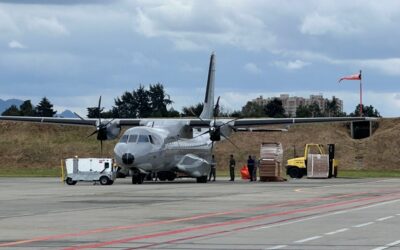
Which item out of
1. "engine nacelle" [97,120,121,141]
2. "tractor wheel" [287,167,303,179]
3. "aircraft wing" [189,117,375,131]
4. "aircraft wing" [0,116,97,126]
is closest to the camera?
"aircraft wing" [189,117,375,131]

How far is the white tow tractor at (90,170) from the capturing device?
45.2 meters

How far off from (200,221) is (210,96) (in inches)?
1480

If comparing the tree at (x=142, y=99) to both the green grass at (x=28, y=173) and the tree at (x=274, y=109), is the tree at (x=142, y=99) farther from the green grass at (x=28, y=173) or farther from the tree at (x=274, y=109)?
the green grass at (x=28, y=173)

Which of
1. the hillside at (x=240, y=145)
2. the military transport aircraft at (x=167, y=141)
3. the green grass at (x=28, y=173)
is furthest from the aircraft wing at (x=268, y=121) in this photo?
the hillside at (x=240, y=145)

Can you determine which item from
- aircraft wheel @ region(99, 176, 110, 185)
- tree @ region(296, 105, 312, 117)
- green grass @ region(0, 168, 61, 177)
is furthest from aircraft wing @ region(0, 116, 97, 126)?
tree @ region(296, 105, 312, 117)

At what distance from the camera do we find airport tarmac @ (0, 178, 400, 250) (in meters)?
16.2

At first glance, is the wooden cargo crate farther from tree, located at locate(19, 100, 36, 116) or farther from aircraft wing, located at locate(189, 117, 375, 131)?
tree, located at locate(19, 100, 36, 116)

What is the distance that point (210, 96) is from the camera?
58.3m

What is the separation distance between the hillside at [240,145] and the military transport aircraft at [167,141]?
35175 mm

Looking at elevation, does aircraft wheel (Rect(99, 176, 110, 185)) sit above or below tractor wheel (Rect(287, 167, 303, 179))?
below

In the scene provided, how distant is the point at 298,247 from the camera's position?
15.4 m

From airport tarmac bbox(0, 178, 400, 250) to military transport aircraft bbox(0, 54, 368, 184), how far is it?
40.9 feet


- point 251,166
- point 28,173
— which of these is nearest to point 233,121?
point 251,166

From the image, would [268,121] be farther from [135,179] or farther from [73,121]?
[73,121]
